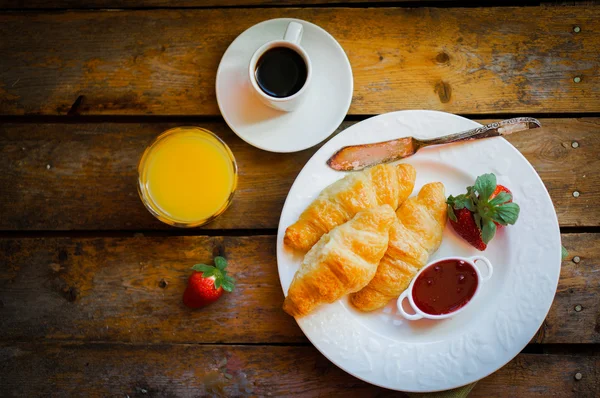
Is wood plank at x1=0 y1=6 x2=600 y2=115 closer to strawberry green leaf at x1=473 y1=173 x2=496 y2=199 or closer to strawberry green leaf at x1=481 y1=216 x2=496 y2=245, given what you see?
strawberry green leaf at x1=473 y1=173 x2=496 y2=199

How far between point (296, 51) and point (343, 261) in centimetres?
66

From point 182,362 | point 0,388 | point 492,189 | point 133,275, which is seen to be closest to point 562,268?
point 492,189

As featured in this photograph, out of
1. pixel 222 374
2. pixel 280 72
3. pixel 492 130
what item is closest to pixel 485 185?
pixel 492 130

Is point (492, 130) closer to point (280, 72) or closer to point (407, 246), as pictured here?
point (407, 246)

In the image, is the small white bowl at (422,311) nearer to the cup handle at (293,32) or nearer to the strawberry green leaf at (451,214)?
the strawberry green leaf at (451,214)

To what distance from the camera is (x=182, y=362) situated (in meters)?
1.65

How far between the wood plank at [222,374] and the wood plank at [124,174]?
1.42ft

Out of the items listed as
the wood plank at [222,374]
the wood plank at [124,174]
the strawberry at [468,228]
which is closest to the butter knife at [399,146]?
the wood plank at [124,174]

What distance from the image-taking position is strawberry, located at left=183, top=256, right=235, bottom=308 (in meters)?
1.58

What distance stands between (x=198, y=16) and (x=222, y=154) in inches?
21.5

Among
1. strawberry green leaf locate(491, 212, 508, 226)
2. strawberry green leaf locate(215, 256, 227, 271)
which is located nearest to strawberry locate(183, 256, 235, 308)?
strawberry green leaf locate(215, 256, 227, 271)

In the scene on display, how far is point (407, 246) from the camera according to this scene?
1.47 m

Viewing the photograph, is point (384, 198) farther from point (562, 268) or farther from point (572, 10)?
point (572, 10)

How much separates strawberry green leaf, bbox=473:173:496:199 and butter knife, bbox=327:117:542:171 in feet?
0.51
